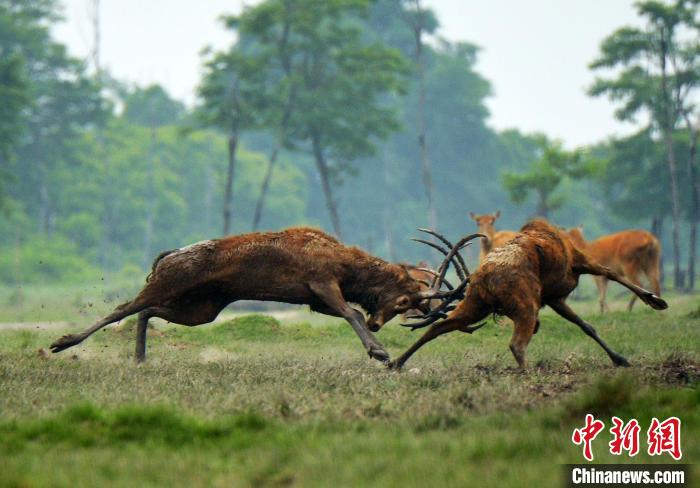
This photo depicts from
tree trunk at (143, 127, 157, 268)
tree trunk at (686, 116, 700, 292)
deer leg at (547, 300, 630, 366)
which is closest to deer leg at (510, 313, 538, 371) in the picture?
deer leg at (547, 300, 630, 366)

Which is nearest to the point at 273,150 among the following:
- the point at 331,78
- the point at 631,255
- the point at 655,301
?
the point at 331,78

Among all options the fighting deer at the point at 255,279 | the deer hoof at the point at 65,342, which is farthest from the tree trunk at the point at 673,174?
the deer hoof at the point at 65,342

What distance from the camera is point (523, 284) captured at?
27.9 ft

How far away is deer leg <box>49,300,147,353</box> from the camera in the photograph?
9695 mm

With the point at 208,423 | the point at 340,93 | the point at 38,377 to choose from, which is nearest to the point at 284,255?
the point at 38,377

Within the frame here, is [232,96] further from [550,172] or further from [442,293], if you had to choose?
[442,293]

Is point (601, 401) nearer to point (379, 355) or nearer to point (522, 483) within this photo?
point (522, 483)

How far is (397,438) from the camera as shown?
561cm

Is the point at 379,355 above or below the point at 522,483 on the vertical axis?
above

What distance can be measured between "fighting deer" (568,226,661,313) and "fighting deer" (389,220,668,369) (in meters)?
10.7

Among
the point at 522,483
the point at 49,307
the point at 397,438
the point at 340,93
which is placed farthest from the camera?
the point at 340,93

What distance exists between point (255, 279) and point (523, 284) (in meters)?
3.00

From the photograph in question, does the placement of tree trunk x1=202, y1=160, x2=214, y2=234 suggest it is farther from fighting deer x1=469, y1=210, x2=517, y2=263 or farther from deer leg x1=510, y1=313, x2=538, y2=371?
deer leg x1=510, y1=313, x2=538, y2=371

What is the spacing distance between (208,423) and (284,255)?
4.02 metres
